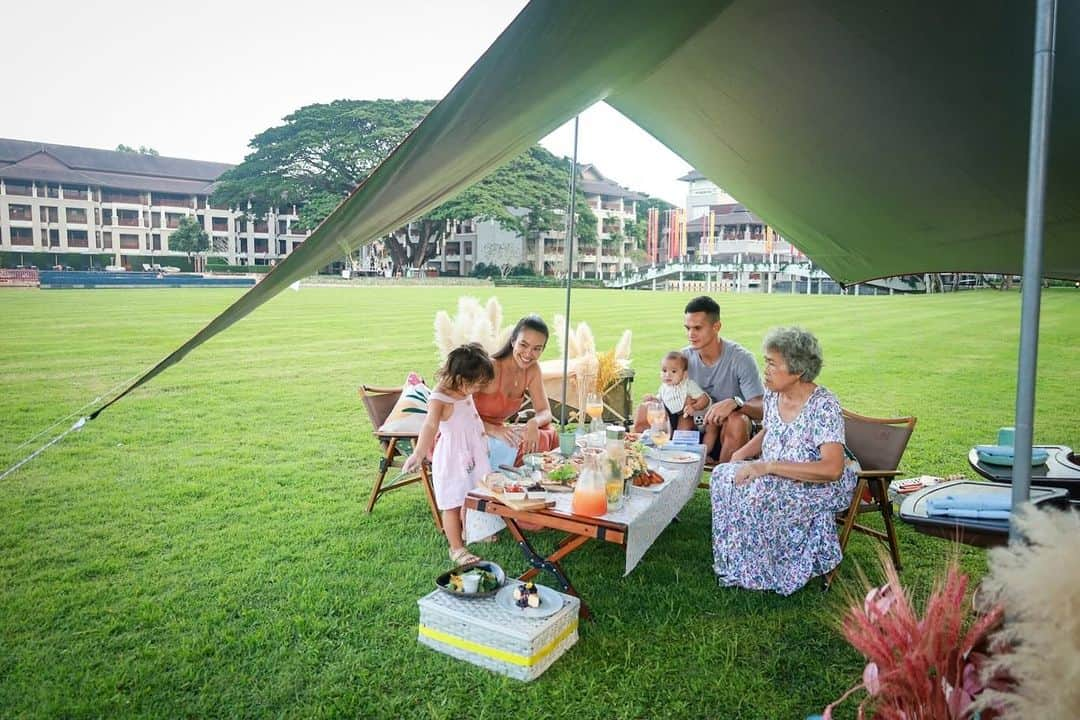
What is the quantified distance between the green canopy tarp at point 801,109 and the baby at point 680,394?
4.82ft

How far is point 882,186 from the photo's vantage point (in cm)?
445

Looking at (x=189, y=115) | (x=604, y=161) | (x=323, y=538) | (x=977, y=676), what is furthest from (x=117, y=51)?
(x=977, y=676)

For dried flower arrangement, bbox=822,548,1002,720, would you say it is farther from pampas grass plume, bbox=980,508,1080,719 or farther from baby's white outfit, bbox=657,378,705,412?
baby's white outfit, bbox=657,378,705,412

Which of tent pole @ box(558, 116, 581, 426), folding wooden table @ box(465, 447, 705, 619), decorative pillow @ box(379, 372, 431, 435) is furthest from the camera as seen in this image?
tent pole @ box(558, 116, 581, 426)

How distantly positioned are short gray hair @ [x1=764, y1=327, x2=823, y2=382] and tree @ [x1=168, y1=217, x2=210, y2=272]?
59860 millimetres

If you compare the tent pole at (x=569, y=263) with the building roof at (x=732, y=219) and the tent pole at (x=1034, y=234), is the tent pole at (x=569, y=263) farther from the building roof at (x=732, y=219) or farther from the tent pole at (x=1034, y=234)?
the building roof at (x=732, y=219)

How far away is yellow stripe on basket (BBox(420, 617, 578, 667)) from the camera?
106 inches

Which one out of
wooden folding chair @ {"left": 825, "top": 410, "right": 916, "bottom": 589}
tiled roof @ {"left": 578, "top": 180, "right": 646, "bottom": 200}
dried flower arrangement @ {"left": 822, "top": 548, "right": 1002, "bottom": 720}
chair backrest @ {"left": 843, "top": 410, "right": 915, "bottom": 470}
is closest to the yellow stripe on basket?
wooden folding chair @ {"left": 825, "top": 410, "right": 916, "bottom": 589}

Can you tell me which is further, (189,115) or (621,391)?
(189,115)

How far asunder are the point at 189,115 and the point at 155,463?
69.5 meters

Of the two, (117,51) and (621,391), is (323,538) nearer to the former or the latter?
(621,391)

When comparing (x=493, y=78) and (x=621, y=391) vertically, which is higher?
(x=493, y=78)

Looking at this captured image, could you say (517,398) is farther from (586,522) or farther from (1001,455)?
(1001,455)

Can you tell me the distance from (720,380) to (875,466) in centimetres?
108
